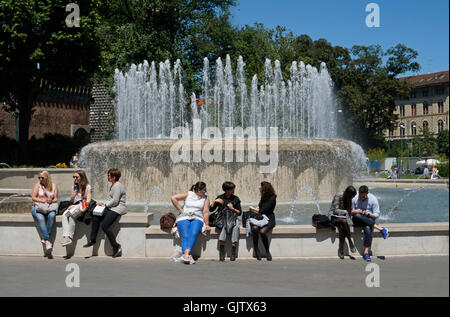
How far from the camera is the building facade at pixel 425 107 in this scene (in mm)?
93750

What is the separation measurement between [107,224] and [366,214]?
419cm

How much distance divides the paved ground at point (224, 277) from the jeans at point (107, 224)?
12.7 inches

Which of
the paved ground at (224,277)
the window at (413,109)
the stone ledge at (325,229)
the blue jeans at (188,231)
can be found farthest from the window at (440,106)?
the blue jeans at (188,231)

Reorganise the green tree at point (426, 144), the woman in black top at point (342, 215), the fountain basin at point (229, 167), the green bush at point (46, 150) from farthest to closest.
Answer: the green tree at point (426, 144) → the green bush at point (46, 150) → the fountain basin at point (229, 167) → the woman in black top at point (342, 215)

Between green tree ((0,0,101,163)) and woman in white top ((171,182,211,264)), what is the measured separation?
24.0 metres

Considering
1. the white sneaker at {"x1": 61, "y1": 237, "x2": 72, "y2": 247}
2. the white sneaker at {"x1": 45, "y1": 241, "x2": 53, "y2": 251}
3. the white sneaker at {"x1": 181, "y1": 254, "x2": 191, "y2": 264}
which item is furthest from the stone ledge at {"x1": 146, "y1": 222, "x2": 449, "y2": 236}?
the white sneaker at {"x1": 45, "y1": 241, "x2": 53, "y2": 251}

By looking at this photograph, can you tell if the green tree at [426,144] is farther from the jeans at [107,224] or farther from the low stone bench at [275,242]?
the jeans at [107,224]

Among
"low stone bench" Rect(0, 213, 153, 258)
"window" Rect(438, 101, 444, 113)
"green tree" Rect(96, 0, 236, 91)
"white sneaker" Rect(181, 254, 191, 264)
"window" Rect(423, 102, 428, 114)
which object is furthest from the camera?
"window" Rect(423, 102, 428, 114)

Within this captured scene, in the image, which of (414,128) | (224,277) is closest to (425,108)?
(414,128)

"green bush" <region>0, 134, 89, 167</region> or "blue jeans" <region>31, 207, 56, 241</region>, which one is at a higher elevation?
"green bush" <region>0, 134, 89, 167</region>

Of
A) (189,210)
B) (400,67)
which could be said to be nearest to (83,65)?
(189,210)

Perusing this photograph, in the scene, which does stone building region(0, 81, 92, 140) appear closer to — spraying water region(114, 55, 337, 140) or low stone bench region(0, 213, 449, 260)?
spraying water region(114, 55, 337, 140)

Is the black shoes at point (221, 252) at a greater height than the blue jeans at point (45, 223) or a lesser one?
lesser

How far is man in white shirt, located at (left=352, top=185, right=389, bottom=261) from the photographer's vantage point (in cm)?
862
